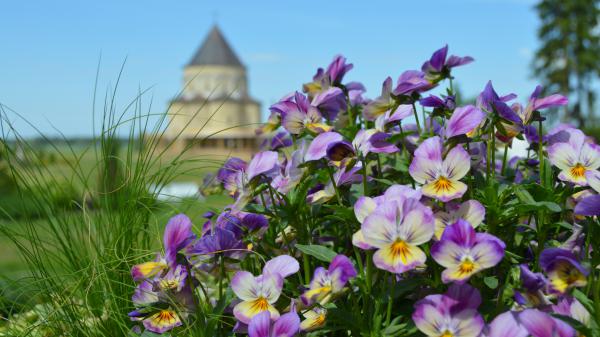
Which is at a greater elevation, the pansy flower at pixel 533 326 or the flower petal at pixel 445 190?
the flower petal at pixel 445 190

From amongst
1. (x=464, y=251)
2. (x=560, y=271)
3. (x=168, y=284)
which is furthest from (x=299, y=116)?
(x=560, y=271)

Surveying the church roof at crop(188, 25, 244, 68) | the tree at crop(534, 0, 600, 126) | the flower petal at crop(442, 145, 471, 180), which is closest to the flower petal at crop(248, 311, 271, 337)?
the flower petal at crop(442, 145, 471, 180)

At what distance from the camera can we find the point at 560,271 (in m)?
1.26

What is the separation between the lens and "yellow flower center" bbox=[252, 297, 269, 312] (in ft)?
4.73

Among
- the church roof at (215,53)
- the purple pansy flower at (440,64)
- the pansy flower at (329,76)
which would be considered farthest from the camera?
the church roof at (215,53)

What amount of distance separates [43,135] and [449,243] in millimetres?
1445

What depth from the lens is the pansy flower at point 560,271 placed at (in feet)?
4.06

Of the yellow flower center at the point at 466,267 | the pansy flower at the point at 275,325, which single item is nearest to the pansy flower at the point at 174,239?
the pansy flower at the point at 275,325

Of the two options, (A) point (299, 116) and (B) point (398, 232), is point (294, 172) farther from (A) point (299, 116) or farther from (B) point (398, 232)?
(B) point (398, 232)

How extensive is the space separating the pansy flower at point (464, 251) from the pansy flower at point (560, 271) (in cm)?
10

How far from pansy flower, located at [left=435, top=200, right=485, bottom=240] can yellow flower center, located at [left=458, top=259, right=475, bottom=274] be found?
0.34 ft

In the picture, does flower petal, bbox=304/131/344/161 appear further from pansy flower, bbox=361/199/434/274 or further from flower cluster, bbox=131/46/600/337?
pansy flower, bbox=361/199/434/274

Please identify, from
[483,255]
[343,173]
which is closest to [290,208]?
[343,173]

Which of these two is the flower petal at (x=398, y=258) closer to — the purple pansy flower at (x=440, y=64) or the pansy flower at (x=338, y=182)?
the pansy flower at (x=338, y=182)
